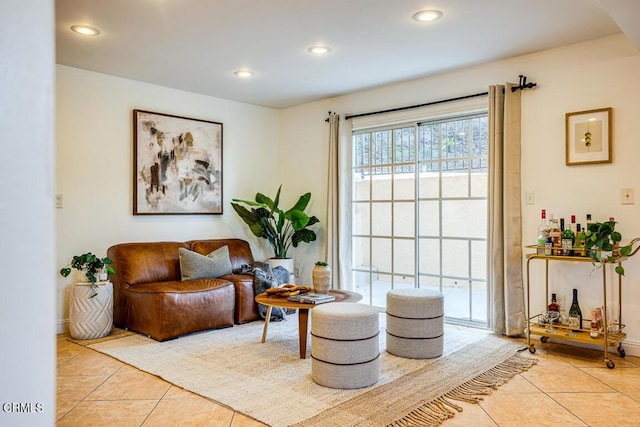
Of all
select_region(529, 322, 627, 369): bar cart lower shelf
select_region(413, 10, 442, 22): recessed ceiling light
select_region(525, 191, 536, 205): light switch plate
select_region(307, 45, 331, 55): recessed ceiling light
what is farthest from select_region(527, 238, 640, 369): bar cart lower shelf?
select_region(307, 45, 331, 55): recessed ceiling light

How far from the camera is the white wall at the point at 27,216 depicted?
70 cm

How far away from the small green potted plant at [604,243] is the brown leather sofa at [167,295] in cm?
295

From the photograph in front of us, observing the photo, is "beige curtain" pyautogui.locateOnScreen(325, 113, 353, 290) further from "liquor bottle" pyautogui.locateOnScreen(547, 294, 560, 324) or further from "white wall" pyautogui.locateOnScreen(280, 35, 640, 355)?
"liquor bottle" pyautogui.locateOnScreen(547, 294, 560, 324)

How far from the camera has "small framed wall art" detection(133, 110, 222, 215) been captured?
4719 millimetres

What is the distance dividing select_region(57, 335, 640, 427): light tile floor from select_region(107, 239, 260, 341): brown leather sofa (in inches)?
24.4

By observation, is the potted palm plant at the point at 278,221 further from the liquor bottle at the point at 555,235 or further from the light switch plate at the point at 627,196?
the light switch plate at the point at 627,196

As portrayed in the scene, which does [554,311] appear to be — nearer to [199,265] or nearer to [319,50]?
[319,50]

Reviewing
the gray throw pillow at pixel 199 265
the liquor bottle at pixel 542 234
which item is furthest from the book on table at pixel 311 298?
the liquor bottle at pixel 542 234

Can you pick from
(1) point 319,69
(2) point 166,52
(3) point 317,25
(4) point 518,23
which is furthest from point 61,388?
(4) point 518,23

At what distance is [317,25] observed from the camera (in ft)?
10.8

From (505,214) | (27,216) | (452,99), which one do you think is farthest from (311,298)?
(27,216)

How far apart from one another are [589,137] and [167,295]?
143 inches

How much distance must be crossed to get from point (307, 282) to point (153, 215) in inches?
79.7

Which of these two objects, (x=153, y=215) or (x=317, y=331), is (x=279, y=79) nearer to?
(x=153, y=215)
